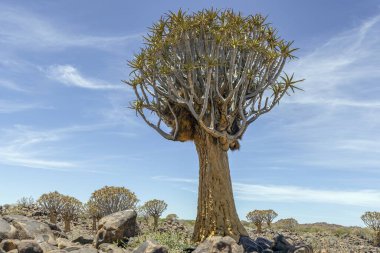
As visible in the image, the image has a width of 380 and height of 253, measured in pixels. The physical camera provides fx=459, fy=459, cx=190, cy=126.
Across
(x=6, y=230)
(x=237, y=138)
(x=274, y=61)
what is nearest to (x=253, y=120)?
(x=237, y=138)

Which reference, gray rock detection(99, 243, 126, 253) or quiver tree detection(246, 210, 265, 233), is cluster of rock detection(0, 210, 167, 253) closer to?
gray rock detection(99, 243, 126, 253)

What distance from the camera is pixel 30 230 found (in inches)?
452

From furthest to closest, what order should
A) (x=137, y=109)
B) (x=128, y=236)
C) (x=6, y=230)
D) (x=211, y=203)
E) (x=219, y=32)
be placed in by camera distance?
1. (x=137, y=109)
2. (x=219, y=32)
3. (x=211, y=203)
4. (x=128, y=236)
5. (x=6, y=230)

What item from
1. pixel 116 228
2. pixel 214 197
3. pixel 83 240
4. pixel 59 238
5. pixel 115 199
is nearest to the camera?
pixel 59 238

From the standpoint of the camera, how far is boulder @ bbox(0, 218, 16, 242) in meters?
10.6

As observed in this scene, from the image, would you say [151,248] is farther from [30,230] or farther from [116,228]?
[30,230]

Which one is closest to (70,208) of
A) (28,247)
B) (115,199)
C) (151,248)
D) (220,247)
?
(115,199)

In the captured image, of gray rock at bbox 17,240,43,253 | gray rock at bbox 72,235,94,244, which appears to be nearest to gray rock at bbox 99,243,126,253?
gray rock at bbox 17,240,43,253

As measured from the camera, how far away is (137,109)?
15430 mm

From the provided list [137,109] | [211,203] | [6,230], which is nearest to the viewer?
[6,230]

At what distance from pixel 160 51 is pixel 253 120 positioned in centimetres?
372

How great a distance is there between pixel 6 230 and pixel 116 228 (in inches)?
106

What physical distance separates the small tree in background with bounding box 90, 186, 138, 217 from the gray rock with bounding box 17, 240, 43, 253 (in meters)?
11.4

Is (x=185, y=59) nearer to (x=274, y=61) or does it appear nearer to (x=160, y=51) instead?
(x=160, y=51)
